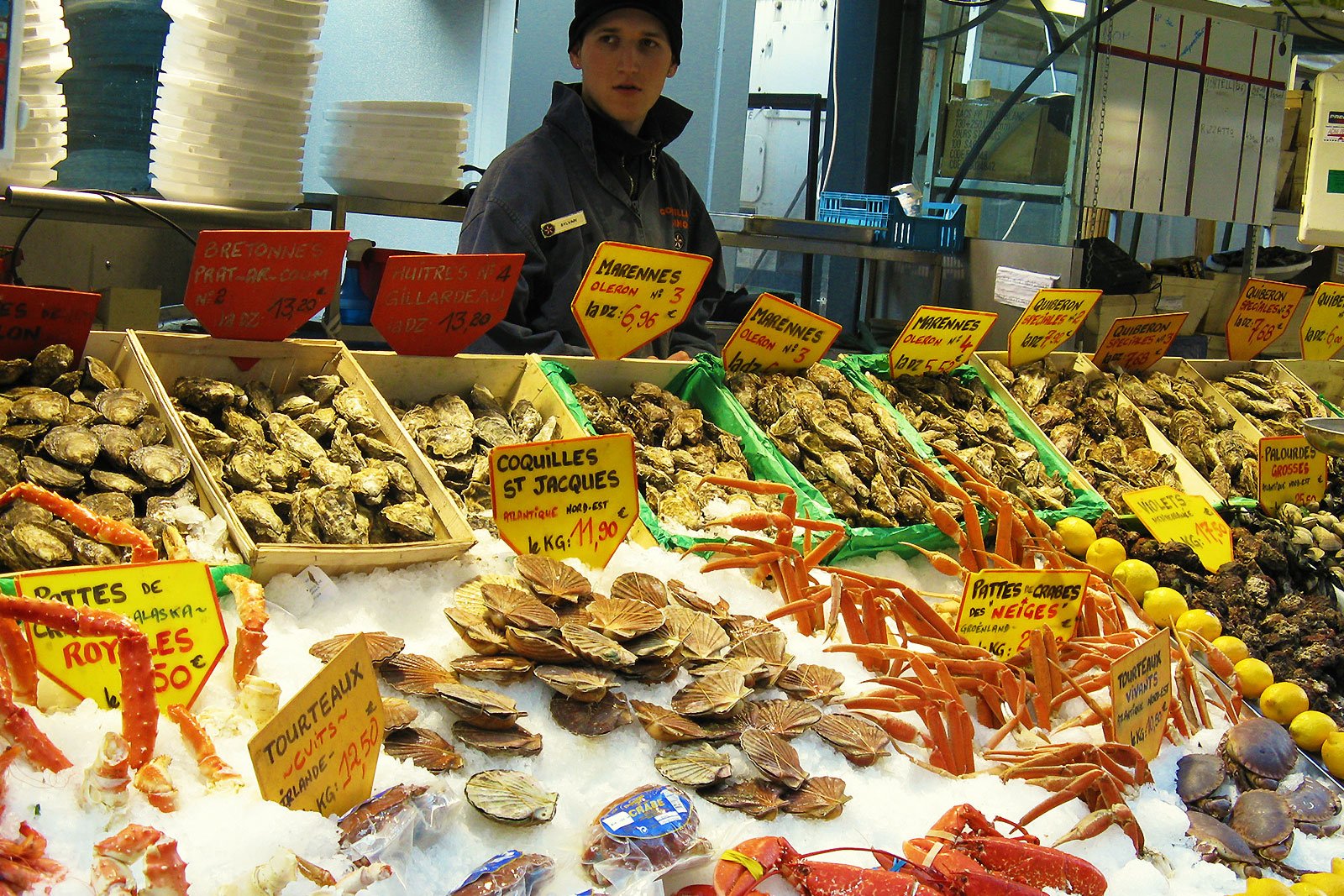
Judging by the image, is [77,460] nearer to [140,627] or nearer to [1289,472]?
[140,627]

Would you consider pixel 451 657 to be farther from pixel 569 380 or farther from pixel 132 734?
pixel 569 380

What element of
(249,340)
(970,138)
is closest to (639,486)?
(249,340)

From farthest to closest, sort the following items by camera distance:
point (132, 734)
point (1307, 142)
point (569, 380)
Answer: point (1307, 142)
point (569, 380)
point (132, 734)

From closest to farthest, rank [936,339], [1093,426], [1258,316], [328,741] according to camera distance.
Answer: [328,741], [936,339], [1093,426], [1258,316]

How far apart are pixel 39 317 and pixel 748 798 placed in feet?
4.44

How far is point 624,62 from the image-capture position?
3.02 metres

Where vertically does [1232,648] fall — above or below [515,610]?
below

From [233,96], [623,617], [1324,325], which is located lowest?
[623,617]

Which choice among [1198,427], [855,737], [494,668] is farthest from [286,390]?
[1198,427]

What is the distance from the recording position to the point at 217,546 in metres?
1.55

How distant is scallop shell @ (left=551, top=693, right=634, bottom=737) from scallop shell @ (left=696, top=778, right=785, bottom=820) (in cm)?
14

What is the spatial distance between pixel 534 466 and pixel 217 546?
476 millimetres

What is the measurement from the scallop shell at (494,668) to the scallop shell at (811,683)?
0.39m

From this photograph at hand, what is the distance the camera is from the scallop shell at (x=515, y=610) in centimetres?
147
